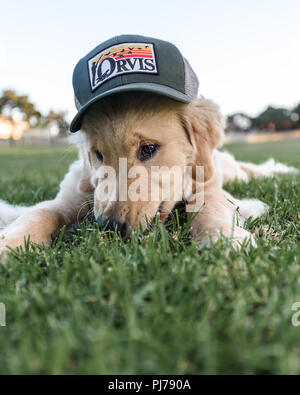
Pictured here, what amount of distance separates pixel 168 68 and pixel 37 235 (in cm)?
127

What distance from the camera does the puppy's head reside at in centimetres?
188

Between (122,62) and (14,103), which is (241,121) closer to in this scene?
(14,103)

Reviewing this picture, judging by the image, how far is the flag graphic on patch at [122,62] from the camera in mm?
2020

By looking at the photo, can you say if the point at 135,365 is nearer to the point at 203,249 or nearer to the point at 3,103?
the point at 203,249

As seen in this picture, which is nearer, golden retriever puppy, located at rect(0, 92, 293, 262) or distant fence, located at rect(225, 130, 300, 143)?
golden retriever puppy, located at rect(0, 92, 293, 262)

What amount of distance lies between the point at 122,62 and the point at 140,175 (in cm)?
69

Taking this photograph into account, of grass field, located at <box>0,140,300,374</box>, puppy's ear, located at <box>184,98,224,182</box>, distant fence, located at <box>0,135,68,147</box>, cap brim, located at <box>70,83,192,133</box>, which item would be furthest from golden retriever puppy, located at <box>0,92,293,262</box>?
distant fence, located at <box>0,135,68,147</box>

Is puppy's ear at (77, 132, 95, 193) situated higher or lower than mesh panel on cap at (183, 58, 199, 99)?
lower

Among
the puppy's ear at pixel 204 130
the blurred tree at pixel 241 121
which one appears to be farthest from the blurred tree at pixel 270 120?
the puppy's ear at pixel 204 130

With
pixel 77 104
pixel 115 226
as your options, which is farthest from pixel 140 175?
pixel 77 104

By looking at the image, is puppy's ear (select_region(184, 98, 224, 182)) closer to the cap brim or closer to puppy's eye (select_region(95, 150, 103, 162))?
the cap brim

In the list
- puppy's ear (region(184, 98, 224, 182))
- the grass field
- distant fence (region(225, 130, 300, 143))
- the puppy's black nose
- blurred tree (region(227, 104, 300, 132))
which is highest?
blurred tree (region(227, 104, 300, 132))
